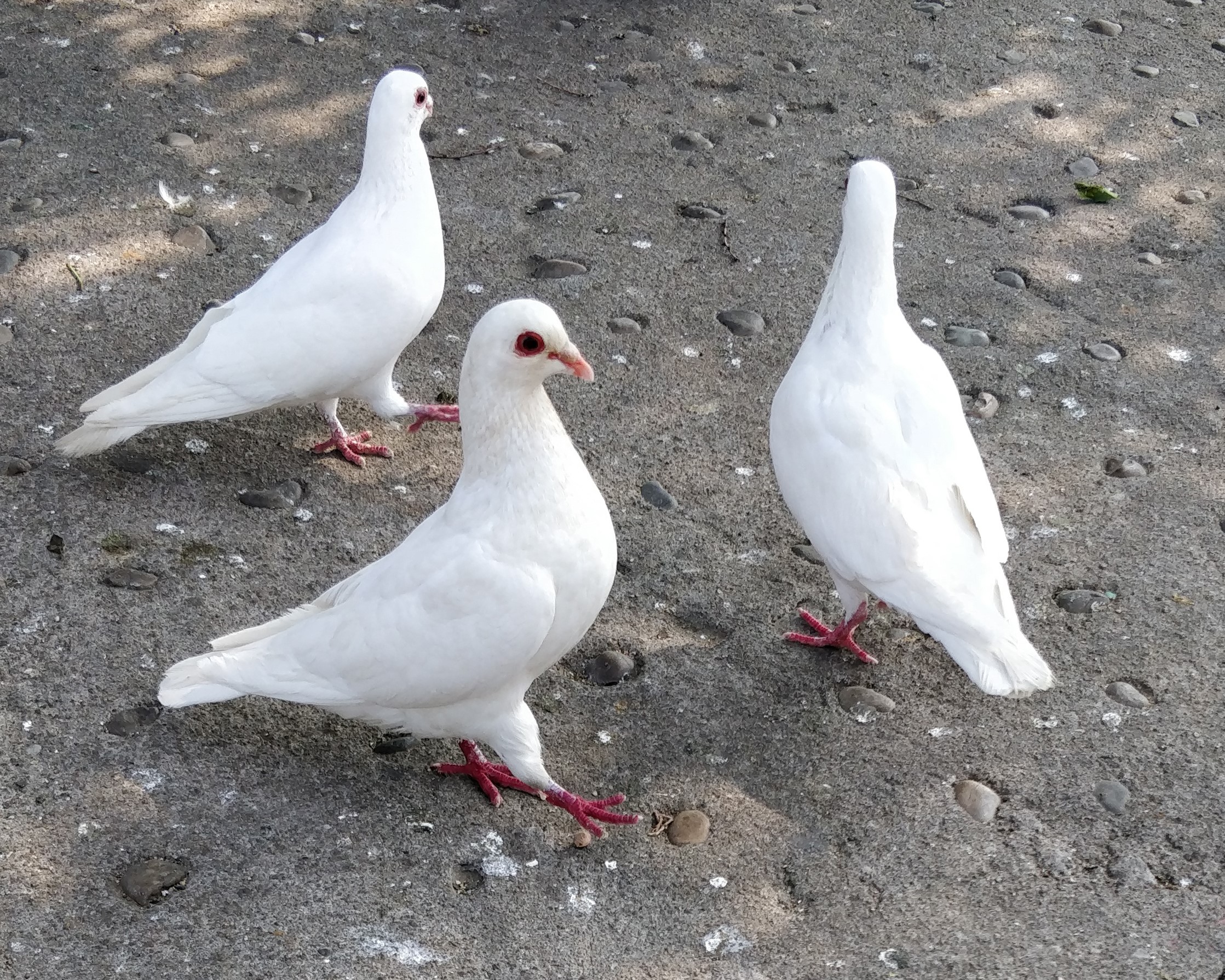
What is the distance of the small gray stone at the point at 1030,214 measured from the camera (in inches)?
204

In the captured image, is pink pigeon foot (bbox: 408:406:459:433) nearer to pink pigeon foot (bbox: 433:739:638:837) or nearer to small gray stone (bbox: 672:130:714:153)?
pink pigeon foot (bbox: 433:739:638:837)

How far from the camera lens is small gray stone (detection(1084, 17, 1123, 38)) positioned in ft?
21.0

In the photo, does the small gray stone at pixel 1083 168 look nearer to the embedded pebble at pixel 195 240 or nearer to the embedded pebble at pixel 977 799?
the embedded pebble at pixel 977 799

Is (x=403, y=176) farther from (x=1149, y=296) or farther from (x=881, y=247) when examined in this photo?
(x=1149, y=296)

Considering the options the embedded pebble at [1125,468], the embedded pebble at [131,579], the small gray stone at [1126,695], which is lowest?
the embedded pebble at [1125,468]

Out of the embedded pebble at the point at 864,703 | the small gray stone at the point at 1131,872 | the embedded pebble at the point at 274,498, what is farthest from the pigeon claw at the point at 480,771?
the small gray stone at the point at 1131,872

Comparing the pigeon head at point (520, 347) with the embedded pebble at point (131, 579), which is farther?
the embedded pebble at point (131, 579)

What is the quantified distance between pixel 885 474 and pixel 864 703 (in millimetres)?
611

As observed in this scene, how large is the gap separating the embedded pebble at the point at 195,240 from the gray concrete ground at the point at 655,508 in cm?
9

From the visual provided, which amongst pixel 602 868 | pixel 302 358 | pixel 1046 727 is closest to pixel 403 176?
pixel 302 358

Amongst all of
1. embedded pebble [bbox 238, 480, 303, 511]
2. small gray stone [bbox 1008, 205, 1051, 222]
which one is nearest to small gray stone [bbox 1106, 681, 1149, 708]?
embedded pebble [bbox 238, 480, 303, 511]

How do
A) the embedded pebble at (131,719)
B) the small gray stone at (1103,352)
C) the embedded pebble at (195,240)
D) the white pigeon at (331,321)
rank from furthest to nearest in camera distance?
the embedded pebble at (195,240) < the small gray stone at (1103,352) < the white pigeon at (331,321) < the embedded pebble at (131,719)

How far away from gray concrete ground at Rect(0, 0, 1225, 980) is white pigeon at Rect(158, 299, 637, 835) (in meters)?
0.27

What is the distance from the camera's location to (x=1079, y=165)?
216 inches
